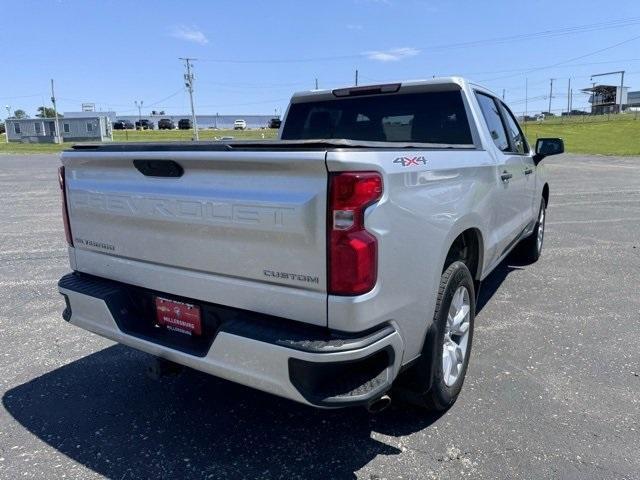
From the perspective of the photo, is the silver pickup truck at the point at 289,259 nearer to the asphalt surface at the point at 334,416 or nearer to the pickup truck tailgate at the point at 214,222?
the pickup truck tailgate at the point at 214,222

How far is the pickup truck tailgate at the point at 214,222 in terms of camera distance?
2.21 meters

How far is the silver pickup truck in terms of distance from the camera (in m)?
2.19

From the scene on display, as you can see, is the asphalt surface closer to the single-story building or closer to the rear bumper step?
the rear bumper step

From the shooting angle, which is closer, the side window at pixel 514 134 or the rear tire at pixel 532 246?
the side window at pixel 514 134

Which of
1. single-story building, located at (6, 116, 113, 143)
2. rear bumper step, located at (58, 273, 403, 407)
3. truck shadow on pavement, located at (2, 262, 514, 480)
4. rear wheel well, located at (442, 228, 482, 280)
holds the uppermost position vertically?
single-story building, located at (6, 116, 113, 143)

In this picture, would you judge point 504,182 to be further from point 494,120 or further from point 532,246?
point 532,246

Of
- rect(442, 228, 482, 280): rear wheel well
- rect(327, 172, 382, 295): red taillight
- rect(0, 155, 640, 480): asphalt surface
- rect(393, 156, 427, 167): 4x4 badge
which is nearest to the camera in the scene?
rect(327, 172, 382, 295): red taillight

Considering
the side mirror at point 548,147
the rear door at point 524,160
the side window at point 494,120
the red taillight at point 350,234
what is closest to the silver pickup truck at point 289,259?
the red taillight at point 350,234

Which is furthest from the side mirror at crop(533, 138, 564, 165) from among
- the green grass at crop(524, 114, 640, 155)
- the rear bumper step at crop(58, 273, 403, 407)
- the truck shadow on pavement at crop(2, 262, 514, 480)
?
the green grass at crop(524, 114, 640, 155)

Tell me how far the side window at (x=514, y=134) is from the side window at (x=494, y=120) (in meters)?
0.26

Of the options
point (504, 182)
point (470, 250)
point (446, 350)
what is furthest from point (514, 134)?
point (446, 350)

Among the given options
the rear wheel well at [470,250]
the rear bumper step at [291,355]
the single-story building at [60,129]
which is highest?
the single-story building at [60,129]

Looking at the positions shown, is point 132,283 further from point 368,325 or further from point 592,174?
point 592,174

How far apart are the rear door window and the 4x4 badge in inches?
59.2
